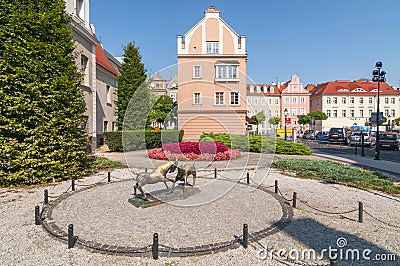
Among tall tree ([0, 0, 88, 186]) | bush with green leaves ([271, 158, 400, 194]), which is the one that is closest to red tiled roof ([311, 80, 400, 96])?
bush with green leaves ([271, 158, 400, 194])

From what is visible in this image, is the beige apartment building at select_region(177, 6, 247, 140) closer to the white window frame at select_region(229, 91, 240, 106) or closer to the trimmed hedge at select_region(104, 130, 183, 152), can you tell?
the white window frame at select_region(229, 91, 240, 106)

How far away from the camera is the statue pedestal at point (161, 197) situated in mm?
6383

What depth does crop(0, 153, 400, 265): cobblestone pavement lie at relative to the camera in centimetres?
392

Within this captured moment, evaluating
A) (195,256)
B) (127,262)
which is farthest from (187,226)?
(127,262)

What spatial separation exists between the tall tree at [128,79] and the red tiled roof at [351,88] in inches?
2379

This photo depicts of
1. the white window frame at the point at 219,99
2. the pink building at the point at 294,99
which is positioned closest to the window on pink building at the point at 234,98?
the white window frame at the point at 219,99

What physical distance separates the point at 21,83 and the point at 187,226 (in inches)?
317

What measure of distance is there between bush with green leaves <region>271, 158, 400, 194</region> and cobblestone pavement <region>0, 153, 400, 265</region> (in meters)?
1.07

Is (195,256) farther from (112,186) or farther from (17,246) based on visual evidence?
(112,186)

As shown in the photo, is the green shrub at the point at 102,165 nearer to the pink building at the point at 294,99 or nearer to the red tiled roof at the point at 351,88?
the pink building at the point at 294,99

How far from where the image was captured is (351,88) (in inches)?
2702

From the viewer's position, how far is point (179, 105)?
36.1 ft

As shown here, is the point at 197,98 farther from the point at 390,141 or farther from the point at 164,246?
the point at 390,141

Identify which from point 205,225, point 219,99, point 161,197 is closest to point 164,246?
point 205,225
